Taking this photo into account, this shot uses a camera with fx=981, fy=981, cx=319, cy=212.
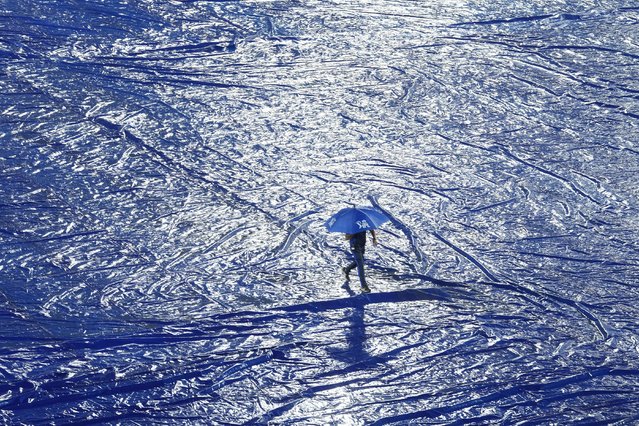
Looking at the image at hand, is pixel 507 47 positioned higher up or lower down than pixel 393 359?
higher up

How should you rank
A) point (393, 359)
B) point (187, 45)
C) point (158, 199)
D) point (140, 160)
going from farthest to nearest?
1. point (187, 45)
2. point (140, 160)
3. point (158, 199)
4. point (393, 359)

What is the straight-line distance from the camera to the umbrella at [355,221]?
11828 millimetres

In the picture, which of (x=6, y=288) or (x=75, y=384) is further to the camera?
(x=6, y=288)

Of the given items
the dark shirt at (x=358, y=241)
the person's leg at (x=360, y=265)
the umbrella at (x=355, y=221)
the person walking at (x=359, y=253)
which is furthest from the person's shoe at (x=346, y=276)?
the umbrella at (x=355, y=221)

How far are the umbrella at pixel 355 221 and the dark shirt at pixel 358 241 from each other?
0.76ft

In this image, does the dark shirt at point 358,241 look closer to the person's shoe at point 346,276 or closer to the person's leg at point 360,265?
the person's leg at point 360,265

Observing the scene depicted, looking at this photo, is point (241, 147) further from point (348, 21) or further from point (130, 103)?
point (348, 21)

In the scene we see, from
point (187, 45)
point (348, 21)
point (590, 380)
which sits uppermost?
point (348, 21)

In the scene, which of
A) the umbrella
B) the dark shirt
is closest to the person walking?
the dark shirt

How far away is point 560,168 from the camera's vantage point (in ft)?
51.7

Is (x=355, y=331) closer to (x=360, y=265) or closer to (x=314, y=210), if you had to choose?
(x=360, y=265)

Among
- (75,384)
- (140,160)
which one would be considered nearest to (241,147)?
(140,160)

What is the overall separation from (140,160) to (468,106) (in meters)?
5.99

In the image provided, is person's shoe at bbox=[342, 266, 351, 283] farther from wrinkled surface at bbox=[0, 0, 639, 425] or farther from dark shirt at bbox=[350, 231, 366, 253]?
dark shirt at bbox=[350, 231, 366, 253]
